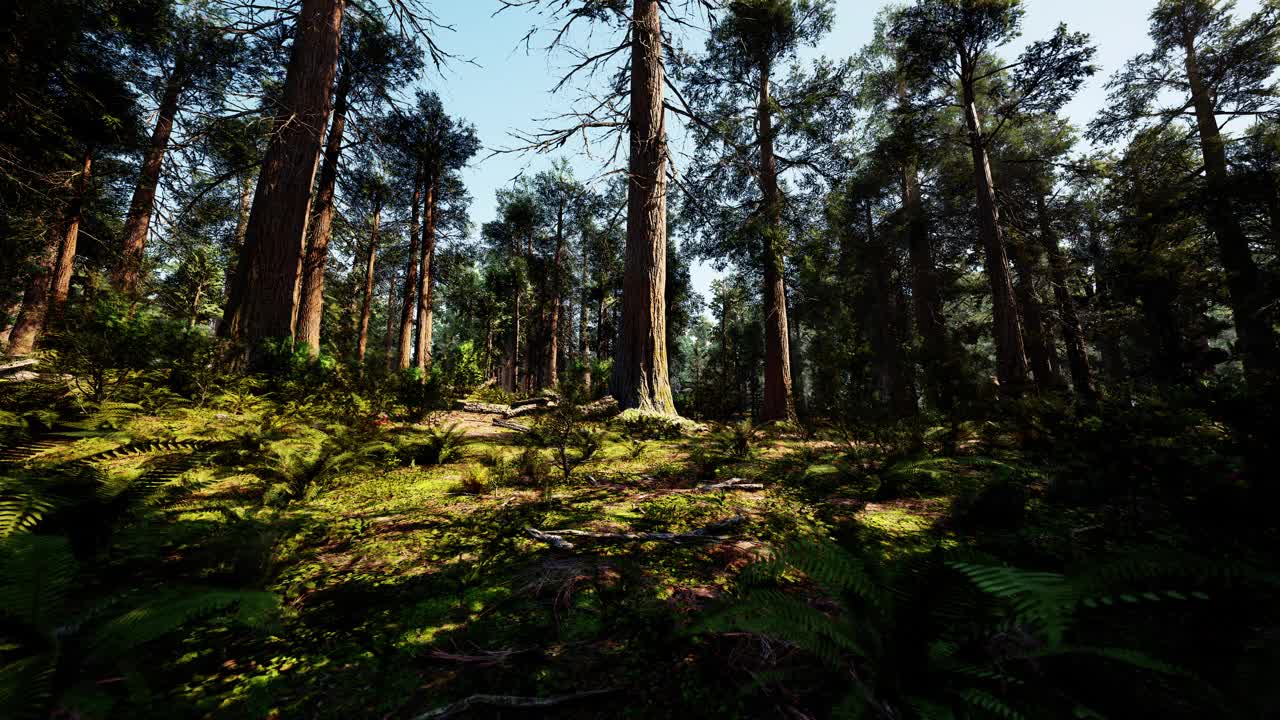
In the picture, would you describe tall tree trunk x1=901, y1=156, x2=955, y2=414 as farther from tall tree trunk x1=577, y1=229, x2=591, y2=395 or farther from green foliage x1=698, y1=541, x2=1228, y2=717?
tall tree trunk x1=577, y1=229, x2=591, y2=395

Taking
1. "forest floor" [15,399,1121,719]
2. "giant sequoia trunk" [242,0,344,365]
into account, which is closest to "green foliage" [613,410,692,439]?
"forest floor" [15,399,1121,719]

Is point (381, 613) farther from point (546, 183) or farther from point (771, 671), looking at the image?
point (546, 183)

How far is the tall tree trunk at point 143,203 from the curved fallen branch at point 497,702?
48.7ft

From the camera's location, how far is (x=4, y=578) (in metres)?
1.14

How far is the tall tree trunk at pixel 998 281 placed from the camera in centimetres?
941

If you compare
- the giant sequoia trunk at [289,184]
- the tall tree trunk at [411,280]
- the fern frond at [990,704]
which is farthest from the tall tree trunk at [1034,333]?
the tall tree trunk at [411,280]

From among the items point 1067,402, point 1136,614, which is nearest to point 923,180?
→ point 1067,402

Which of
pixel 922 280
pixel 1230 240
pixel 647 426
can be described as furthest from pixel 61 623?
pixel 1230 240

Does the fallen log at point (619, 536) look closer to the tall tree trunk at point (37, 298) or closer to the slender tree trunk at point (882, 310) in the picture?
the tall tree trunk at point (37, 298)

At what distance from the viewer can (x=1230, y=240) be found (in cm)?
986

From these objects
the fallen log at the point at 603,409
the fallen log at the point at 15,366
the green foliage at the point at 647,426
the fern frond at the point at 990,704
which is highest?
the fallen log at the point at 15,366

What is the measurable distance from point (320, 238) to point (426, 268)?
5163 mm

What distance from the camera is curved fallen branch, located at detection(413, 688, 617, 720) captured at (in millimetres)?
1035

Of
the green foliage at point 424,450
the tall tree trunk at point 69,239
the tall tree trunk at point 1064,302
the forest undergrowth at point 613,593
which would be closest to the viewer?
the forest undergrowth at point 613,593
